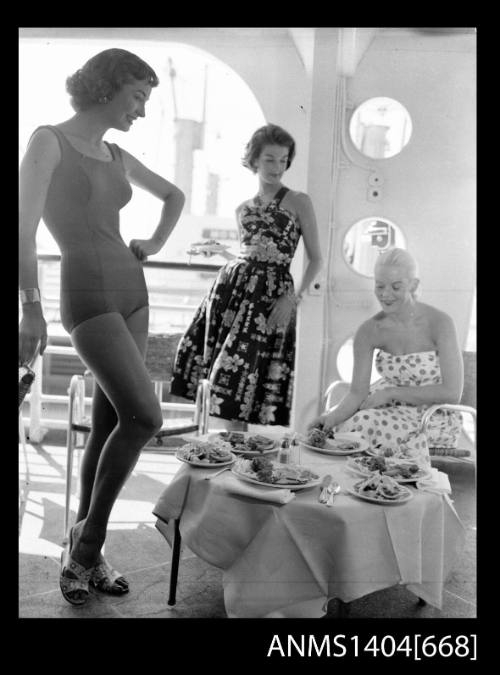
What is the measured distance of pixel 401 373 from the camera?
205 cm

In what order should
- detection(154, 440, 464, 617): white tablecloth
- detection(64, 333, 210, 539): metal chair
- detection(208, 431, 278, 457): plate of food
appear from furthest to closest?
1. detection(208, 431, 278, 457): plate of food
2. detection(64, 333, 210, 539): metal chair
3. detection(154, 440, 464, 617): white tablecloth

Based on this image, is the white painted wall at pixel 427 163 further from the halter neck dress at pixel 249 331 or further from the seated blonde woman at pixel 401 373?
the halter neck dress at pixel 249 331

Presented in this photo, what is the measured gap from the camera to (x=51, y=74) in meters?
1.82

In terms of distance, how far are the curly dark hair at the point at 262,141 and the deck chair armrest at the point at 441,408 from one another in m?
0.88

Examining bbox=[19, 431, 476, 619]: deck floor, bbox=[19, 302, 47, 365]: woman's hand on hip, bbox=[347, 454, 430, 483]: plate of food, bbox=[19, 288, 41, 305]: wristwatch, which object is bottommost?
bbox=[19, 431, 476, 619]: deck floor

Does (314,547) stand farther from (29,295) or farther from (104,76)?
(104,76)

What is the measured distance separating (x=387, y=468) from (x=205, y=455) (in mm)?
523

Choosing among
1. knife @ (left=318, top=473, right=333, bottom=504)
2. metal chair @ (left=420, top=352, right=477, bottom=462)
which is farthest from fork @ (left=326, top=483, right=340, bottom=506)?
metal chair @ (left=420, top=352, right=477, bottom=462)

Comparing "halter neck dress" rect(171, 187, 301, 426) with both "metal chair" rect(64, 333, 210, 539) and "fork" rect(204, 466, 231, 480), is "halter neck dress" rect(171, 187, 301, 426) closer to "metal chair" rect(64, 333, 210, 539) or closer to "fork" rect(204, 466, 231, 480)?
"metal chair" rect(64, 333, 210, 539)

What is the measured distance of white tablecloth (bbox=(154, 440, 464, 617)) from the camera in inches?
69.5

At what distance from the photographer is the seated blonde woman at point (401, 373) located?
6.28 ft

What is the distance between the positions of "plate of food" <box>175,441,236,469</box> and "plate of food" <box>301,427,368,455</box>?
237 mm
